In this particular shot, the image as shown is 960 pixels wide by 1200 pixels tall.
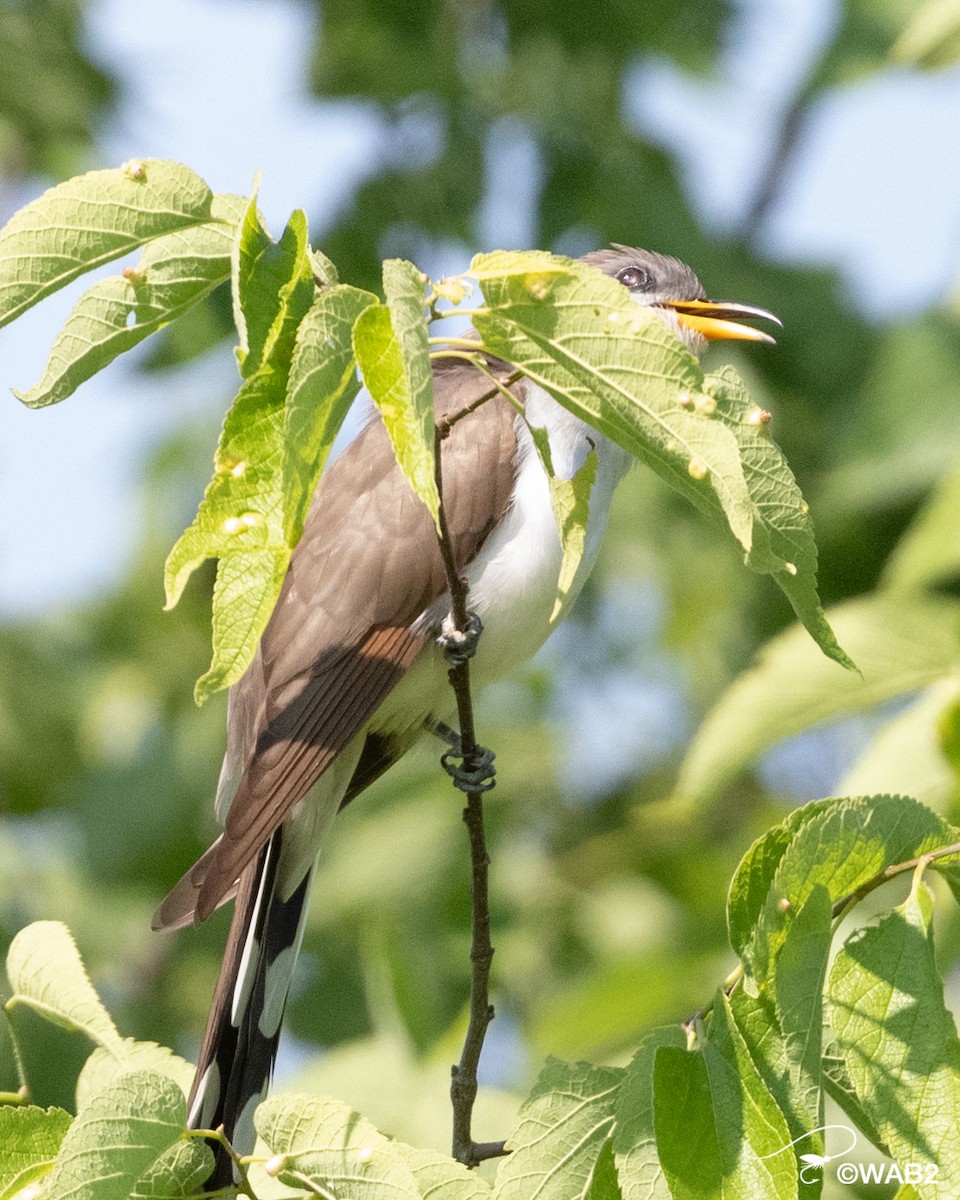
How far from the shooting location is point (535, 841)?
6.66m

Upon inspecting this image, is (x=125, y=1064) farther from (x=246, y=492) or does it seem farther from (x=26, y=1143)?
(x=246, y=492)

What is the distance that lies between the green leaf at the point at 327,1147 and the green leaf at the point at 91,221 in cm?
93

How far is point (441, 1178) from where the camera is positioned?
1.96 m

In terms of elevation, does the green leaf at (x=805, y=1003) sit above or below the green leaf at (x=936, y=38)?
below

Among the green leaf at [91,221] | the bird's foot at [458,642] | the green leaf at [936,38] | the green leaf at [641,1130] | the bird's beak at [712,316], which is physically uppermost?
the green leaf at [936,38]

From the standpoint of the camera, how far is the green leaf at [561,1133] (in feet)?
6.36

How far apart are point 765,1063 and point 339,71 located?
5.14 meters

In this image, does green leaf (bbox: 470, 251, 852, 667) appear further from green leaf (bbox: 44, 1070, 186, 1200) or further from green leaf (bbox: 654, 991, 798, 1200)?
green leaf (bbox: 44, 1070, 186, 1200)

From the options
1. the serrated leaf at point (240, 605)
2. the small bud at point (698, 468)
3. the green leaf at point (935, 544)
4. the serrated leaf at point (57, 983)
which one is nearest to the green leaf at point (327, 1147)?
the serrated leaf at point (57, 983)

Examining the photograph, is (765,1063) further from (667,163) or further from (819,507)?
(667,163)

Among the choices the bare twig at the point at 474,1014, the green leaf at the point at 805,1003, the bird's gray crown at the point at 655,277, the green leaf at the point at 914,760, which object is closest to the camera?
the green leaf at the point at 805,1003

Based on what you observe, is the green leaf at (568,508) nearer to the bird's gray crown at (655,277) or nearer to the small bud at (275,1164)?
the small bud at (275,1164)

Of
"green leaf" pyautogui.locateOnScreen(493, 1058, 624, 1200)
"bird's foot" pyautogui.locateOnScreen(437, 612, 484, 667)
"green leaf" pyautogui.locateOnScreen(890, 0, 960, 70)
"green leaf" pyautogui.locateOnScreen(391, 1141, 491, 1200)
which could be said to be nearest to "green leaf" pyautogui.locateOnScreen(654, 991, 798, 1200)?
"green leaf" pyautogui.locateOnScreen(493, 1058, 624, 1200)

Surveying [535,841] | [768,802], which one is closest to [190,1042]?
[535,841]
